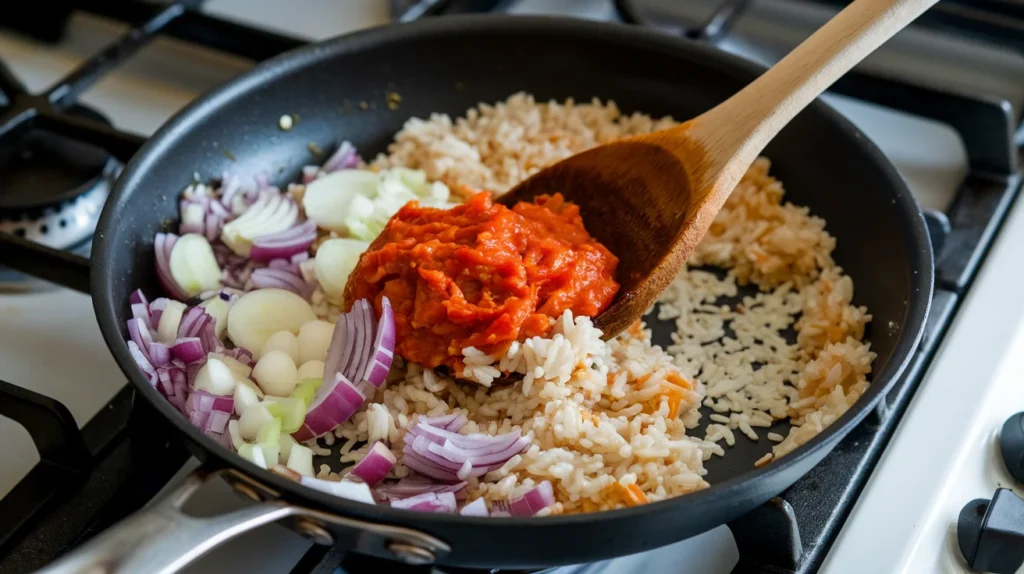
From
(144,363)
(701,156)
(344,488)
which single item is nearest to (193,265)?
(144,363)

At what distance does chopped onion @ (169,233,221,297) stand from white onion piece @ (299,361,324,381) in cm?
25

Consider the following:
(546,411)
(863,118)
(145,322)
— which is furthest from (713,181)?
(145,322)

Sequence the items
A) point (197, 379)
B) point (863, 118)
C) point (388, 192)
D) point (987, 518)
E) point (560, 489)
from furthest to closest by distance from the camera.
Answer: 1. point (863, 118)
2. point (388, 192)
3. point (197, 379)
4. point (560, 489)
5. point (987, 518)

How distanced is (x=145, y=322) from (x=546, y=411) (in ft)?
2.08

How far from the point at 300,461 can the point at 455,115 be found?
2.88 feet

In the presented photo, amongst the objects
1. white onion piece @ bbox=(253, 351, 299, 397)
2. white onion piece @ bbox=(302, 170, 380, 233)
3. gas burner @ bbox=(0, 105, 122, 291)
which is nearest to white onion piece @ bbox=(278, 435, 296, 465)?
white onion piece @ bbox=(253, 351, 299, 397)

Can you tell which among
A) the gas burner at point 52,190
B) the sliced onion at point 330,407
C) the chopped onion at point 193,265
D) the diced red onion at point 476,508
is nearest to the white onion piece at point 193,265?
the chopped onion at point 193,265

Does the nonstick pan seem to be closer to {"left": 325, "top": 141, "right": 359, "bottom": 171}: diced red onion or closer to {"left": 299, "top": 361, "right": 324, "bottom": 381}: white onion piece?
{"left": 325, "top": 141, "right": 359, "bottom": 171}: diced red onion

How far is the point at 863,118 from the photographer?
6.72ft

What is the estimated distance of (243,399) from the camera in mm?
1378

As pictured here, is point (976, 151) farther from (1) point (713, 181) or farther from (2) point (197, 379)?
(2) point (197, 379)

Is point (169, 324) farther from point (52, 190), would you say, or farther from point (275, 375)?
point (52, 190)

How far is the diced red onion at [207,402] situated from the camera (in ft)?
4.49

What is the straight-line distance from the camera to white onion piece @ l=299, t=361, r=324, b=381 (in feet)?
4.83
